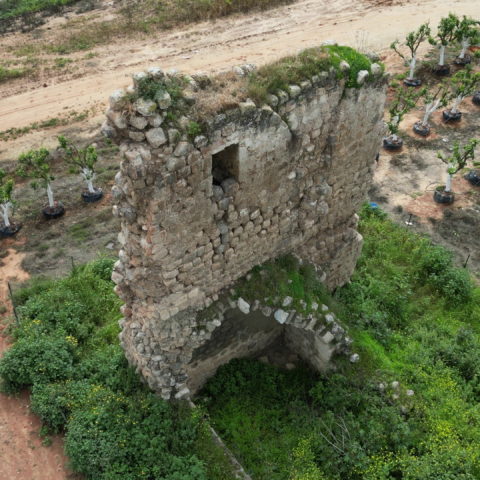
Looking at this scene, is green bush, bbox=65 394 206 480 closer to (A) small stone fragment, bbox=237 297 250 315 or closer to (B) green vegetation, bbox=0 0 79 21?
(A) small stone fragment, bbox=237 297 250 315

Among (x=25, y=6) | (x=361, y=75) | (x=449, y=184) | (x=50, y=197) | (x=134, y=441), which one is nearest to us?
(x=361, y=75)

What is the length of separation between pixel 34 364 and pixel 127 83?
16003 mm

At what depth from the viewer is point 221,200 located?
897 cm

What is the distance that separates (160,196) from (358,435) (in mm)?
6349

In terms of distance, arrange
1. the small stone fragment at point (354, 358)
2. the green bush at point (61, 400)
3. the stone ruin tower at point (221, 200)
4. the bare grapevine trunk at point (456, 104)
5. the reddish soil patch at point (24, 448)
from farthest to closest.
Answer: the bare grapevine trunk at point (456, 104), the small stone fragment at point (354, 358), the green bush at point (61, 400), the reddish soil patch at point (24, 448), the stone ruin tower at point (221, 200)

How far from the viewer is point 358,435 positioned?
34.8ft

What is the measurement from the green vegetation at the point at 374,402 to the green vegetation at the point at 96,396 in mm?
1448

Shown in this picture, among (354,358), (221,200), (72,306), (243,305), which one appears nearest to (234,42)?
(72,306)

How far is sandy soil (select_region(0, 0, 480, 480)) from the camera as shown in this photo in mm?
11758

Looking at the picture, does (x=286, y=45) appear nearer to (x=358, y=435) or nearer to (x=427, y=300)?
(x=427, y=300)

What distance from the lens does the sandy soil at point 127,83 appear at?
1176cm

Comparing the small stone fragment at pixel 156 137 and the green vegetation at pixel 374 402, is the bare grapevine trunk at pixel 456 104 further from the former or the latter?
the small stone fragment at pixel 156 137

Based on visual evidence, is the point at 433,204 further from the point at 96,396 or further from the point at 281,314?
the point at 96,396

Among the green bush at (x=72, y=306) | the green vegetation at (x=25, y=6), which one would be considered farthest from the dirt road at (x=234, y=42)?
the green bush at (x=72, y=306)
